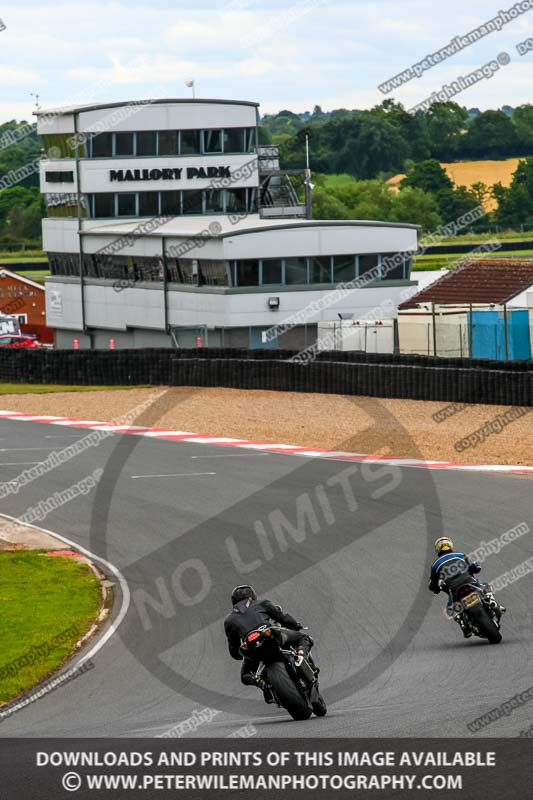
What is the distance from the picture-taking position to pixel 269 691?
10.8m

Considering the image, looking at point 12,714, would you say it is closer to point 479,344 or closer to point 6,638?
point 6,638

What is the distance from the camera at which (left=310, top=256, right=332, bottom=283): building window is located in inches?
1928

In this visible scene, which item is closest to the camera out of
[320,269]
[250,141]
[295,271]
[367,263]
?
[295,271]

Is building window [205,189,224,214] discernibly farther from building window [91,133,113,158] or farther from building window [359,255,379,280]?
building window [359,255,379,280]

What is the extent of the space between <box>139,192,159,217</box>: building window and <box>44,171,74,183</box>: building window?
365cm

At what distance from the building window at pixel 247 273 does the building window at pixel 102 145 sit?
1192 centimetres

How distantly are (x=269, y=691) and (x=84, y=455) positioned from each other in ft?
60.6

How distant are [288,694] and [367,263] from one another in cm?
4070

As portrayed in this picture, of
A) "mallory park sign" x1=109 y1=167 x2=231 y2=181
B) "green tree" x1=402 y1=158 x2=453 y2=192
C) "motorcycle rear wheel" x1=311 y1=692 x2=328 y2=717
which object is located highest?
"green tree" x1=402 y1=158 x2=453 y2=192

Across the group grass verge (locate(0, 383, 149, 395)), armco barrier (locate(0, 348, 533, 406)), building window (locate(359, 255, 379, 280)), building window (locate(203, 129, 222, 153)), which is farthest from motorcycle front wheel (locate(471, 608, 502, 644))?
building window (locate(203, 129, 222, 153))

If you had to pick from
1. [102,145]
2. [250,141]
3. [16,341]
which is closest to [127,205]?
[102,145]

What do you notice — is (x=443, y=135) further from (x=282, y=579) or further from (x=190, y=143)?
(x=282, y=579)

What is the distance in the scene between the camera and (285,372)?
3638 cm
